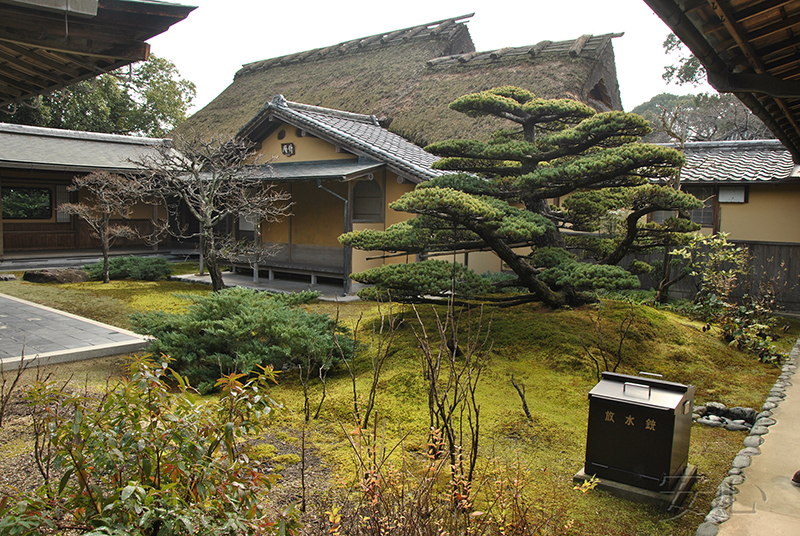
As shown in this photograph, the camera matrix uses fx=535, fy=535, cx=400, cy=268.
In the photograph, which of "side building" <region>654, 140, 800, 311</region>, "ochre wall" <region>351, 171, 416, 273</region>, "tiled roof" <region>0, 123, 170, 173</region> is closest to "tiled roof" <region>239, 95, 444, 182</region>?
"ochre wall" <region>351, 171, 416, 273</region>

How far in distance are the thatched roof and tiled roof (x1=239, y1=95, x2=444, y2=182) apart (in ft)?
4.60

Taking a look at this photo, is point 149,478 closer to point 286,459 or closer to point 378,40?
point 286,459

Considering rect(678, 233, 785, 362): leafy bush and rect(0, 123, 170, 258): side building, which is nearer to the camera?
rect(678, 233, 785, 362): leafy bush

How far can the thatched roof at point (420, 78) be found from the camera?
15.2 meters

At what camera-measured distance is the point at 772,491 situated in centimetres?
326

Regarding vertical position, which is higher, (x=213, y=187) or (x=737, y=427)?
(x=213, y=187)

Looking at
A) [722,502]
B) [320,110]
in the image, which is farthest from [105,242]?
[722,502]

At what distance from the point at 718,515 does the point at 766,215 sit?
390 inches

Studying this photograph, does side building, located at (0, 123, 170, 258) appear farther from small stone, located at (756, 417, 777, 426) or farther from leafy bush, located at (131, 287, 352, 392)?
small stone, located at (756, 417, 777, 426)

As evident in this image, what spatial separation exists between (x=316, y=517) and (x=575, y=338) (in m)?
4.29

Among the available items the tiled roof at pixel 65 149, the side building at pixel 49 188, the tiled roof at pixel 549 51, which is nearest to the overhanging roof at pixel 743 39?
the tiled roof at pixel 549 51

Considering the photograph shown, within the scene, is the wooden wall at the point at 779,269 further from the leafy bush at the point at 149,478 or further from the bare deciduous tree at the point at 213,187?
the leafy bush at the point at 149,478

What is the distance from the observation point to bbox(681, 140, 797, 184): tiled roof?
1069 cm

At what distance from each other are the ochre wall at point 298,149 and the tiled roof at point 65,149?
2.58 metres
